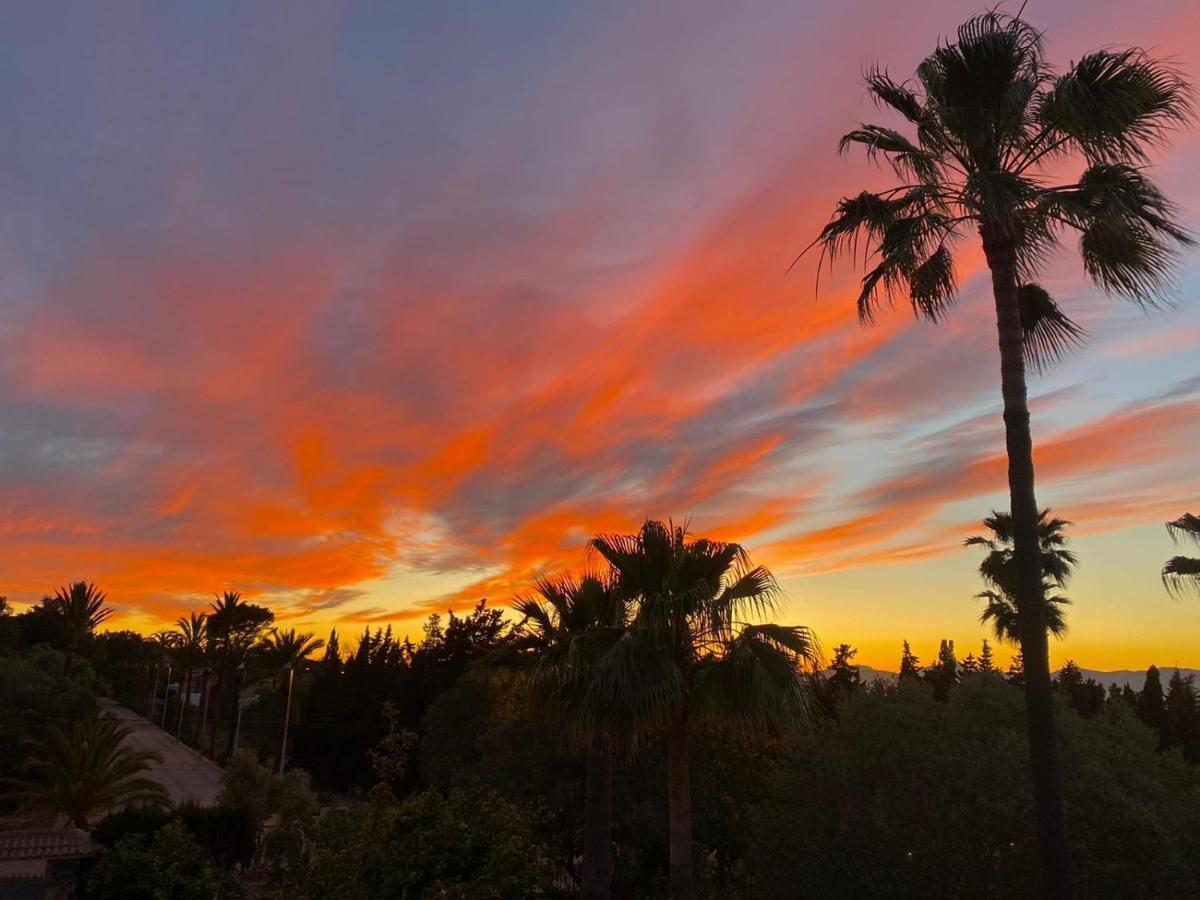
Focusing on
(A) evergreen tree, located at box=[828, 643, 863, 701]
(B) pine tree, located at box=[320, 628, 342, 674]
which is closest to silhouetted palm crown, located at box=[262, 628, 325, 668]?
(B) pine tree, located at box=[320, 628, 342, 674]

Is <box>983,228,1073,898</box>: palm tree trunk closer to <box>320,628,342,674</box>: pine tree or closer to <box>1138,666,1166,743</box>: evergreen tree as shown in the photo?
<box>1138,666,1166,743</box>: evergreen tree

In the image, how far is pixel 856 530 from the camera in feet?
85.1

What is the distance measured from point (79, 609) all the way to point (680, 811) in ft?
252

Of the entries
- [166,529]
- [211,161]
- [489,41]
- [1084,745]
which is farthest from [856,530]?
[166,529]

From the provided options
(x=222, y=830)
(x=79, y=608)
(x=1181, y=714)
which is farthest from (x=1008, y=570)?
(x=79, y=608)

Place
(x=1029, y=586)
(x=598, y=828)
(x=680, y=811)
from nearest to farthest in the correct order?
(x=1029, y=586), (x=680, y=811), (x=598, y=828)

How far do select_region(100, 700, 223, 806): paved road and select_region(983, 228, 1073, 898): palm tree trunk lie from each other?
35369mm

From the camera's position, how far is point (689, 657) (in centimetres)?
1276

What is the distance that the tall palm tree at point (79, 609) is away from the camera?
72.1 m

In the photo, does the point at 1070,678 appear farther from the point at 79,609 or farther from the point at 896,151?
the point at 79,609

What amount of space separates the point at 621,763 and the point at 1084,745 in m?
8.88

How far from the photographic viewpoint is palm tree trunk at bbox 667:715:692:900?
39.7 ft

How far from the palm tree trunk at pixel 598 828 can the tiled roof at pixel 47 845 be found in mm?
11011

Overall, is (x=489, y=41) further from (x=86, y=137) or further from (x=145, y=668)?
(x=145, y=668)
